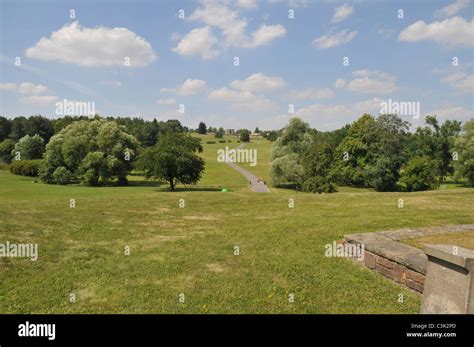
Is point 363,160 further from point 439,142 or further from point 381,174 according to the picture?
point 439,142

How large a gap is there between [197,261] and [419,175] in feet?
176

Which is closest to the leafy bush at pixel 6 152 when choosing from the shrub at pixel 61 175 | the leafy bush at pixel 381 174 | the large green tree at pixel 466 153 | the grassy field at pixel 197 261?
the shrub at pixel 61 175

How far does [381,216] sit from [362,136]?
4399 centimetres

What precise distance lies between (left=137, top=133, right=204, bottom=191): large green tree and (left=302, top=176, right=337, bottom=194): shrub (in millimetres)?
17105

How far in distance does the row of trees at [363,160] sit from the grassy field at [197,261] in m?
33.3

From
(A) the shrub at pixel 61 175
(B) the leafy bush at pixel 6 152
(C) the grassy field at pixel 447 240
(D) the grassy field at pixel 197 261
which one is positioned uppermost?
(B) the leafy bush at pixel 6 152

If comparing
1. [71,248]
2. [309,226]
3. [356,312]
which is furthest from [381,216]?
[71,248]

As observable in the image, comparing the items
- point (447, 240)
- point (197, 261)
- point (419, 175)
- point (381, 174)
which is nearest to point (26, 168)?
point (381, 174)

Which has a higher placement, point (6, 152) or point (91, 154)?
point (6, 152)

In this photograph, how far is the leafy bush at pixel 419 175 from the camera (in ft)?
171

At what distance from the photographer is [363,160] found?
53.8 m

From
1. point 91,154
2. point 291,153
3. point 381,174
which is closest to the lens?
point 381,174
